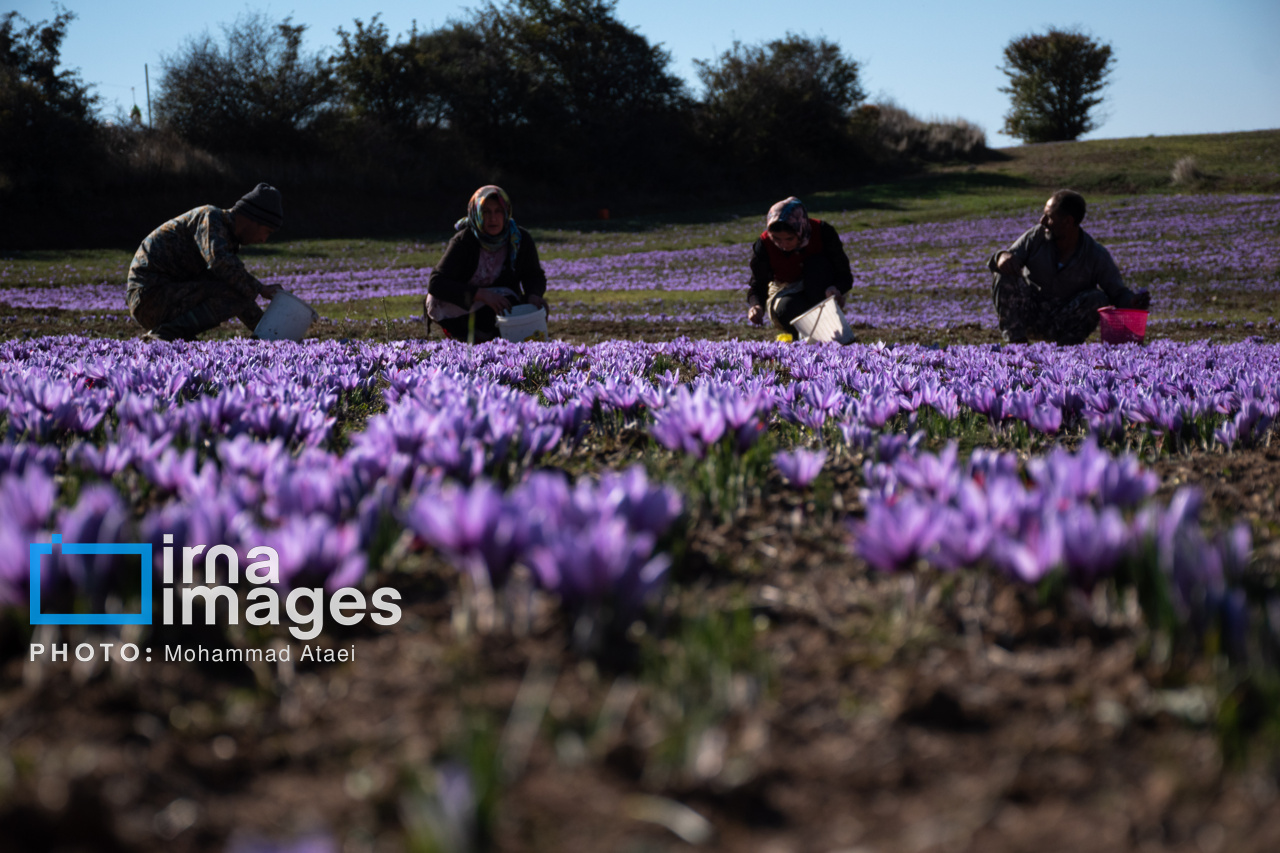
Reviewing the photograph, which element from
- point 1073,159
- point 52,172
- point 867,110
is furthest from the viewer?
point 867,110

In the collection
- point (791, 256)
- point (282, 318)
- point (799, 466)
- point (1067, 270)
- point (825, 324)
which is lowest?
point (799, 466)

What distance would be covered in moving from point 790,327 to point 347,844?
30.3 feet

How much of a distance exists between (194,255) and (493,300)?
384 centimetres

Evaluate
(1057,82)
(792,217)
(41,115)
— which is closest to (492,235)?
(792,217)

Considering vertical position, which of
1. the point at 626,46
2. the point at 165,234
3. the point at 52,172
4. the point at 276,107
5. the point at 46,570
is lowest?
the point at 46,570

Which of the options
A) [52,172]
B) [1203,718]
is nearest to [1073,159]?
[52,172]

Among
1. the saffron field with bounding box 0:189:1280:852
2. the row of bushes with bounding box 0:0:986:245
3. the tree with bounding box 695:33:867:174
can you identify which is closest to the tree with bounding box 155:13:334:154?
the row of bushes with bounding box 0:0:986:245

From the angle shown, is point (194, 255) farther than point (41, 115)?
No

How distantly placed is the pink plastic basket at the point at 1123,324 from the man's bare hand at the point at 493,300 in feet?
19.7

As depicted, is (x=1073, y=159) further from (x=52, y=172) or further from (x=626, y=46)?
(x=52, y=172)

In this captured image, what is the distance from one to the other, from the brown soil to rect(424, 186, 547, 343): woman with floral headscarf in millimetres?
6898

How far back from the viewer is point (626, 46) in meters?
52.2

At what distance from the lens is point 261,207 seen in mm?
8562

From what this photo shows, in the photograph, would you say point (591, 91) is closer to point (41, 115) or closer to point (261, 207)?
point (41, 115)
